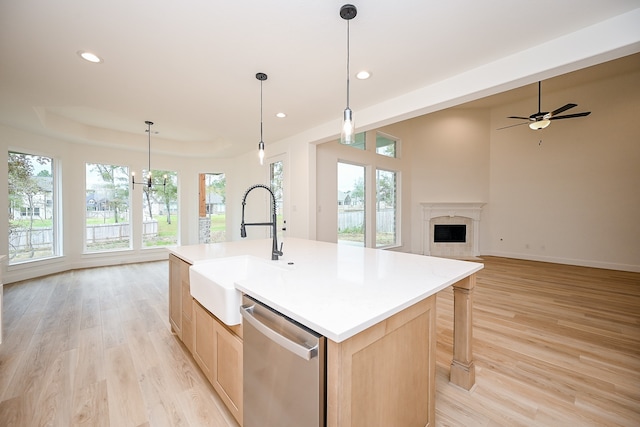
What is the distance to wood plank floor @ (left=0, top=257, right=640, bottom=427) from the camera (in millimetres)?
1584

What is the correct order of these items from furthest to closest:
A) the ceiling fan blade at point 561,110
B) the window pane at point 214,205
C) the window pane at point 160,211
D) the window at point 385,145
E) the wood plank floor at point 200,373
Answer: the window pane at point 214,205 → the window at point 385,145 → the window pane at point 160,211 → the ceiling fan blade at point 561,110 → the wood plank floor at point 200,373

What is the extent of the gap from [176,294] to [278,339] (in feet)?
5.94

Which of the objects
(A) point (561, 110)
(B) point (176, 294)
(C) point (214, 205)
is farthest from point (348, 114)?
(C) point (214, 205)

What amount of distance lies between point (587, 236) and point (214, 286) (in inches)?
289

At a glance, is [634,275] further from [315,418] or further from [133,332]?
[133,332]

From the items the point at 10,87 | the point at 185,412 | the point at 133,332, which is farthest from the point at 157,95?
the point at 185,412

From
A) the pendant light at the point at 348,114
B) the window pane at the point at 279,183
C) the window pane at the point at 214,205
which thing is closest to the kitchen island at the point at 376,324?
the pendant light at the point at 348,114

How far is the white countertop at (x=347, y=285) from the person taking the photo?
0.92m

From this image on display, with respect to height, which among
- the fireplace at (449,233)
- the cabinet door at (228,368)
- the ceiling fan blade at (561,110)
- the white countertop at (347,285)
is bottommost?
the cabinet door at (228,368)

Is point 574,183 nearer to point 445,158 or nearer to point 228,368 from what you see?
point 445,158

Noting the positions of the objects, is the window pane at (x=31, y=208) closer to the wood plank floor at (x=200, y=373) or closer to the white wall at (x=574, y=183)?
the wood plank floor at (x=200, y=373)

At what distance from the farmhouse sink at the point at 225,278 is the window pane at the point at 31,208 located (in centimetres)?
496

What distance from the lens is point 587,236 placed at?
5.34m

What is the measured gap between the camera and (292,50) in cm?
220
